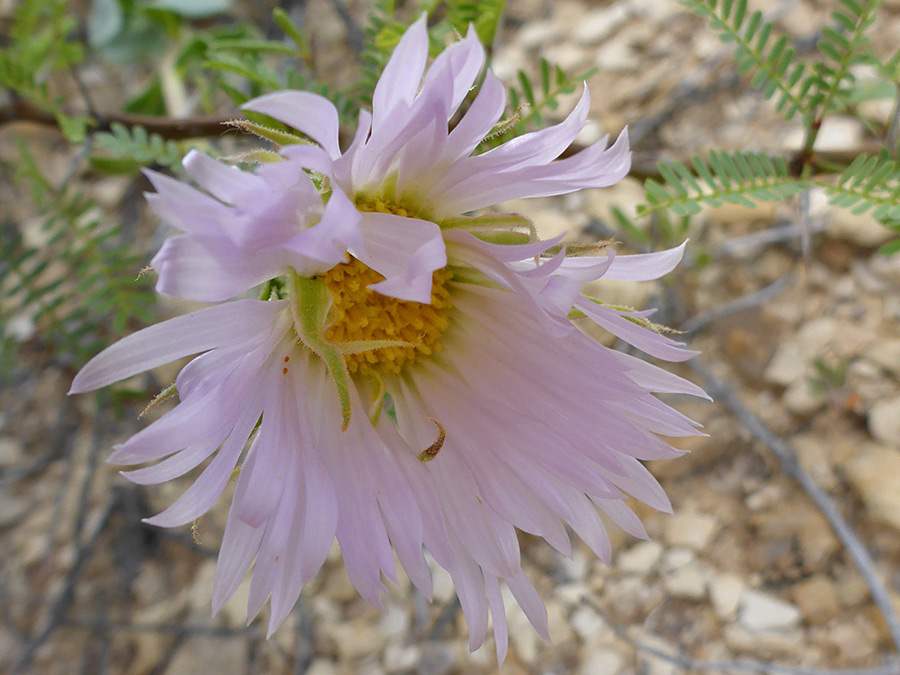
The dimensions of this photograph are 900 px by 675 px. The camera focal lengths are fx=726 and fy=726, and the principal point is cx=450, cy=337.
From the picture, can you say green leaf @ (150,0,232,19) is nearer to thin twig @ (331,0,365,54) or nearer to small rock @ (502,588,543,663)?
thin twig @ (331,0,365,54)

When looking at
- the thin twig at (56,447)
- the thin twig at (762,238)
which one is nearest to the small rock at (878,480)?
the thin twig at (762,238)

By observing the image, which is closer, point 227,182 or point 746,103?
point 227,182

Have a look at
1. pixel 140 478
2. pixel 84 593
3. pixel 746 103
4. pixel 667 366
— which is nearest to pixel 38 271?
pixel 84 593

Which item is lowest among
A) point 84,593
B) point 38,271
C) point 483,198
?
point 84,593

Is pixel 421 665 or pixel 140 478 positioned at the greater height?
pixel 140 478

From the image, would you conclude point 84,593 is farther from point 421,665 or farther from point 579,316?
point 579,316
